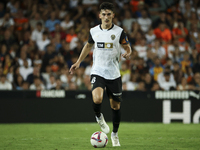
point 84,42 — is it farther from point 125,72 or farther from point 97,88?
point 97,88

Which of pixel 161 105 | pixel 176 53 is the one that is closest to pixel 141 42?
pixel 176 53

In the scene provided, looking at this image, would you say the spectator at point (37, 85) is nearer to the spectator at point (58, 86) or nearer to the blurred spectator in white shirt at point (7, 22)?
the spectator at point (58, 86)

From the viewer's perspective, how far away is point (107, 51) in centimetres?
649

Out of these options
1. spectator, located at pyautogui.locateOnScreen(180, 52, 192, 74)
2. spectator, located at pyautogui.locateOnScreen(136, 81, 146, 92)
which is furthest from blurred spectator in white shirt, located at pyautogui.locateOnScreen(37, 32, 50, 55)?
spectator, located at pyautogui.locateOnScreen(180, 52, 192, 74)

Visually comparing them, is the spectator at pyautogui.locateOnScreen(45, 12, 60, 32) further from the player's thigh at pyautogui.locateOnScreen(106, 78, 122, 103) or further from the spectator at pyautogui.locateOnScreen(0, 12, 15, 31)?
the player's thigh at pyautogui.locateOnScreen(106, 78, 122, 103)

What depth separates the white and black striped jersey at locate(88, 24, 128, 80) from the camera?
6.50 metres

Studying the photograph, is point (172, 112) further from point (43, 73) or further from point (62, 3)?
point (62, 3)

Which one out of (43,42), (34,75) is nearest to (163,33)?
(43,42)

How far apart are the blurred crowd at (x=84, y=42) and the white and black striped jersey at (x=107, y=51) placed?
606cm

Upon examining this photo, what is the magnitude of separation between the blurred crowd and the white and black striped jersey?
19.9 feet

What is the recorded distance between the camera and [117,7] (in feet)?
54.0

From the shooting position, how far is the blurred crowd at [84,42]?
1305 cm

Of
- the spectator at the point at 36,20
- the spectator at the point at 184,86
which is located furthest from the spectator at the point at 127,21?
the spectator at the point at 184,86

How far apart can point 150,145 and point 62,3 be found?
1097cm
